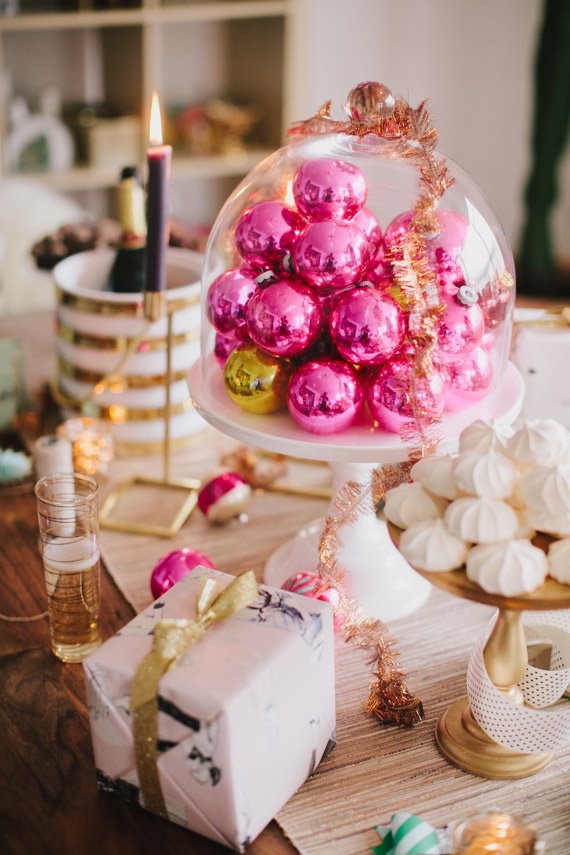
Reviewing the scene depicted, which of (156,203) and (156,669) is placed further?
(156,203)

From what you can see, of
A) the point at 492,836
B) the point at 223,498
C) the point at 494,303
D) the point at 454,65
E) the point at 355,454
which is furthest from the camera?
the point at 454,65

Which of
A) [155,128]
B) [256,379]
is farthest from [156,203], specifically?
[256,379]

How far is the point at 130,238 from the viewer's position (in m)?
1.49

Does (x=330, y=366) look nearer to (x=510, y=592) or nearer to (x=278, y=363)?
(x=278, y=363)

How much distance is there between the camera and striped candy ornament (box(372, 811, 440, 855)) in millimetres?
782

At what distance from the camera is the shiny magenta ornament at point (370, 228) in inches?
43.4

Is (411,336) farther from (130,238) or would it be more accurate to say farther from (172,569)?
(130,238)

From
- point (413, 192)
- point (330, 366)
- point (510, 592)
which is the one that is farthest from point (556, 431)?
point (413, 192)

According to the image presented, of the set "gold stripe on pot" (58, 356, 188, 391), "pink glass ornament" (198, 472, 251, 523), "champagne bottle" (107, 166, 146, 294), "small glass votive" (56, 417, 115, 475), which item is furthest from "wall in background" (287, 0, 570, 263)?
"pink glass ornament" (198, 472, 251, 523)

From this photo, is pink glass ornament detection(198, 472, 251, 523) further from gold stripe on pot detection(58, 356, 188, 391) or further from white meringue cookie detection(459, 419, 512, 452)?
white meringue cookie detection(459, 419, 512, 452)

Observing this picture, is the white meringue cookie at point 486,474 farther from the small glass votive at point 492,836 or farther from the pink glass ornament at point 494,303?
the pink glass ornament at point 494,303

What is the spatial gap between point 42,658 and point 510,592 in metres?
0.56

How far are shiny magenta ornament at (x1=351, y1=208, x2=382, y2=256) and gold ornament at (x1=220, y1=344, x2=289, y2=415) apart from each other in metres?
0.17

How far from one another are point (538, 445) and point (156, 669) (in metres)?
0.38
